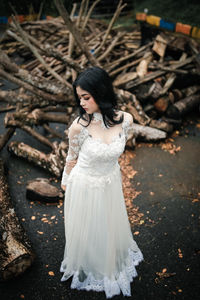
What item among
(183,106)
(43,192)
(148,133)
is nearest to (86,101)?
(43,192)

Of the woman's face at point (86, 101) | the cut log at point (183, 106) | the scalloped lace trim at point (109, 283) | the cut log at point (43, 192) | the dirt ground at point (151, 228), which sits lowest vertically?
the dirt ground at point (151, 228)

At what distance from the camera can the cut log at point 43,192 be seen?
4910 mm

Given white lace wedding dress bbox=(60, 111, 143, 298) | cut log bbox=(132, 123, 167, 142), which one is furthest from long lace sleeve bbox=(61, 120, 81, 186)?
cut log bbox=(132, 123, 167, 142)

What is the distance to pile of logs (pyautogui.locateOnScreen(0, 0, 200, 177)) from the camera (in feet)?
19.4

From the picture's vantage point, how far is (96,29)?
1085 centimetres

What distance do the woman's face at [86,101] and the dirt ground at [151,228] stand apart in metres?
2.61

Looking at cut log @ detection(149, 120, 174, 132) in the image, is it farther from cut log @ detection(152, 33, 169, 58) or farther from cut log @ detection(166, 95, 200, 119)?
cut log @ detection(152, 33, 169, 58)

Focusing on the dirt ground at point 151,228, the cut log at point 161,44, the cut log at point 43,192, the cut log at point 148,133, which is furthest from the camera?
the cut log at point 161,44

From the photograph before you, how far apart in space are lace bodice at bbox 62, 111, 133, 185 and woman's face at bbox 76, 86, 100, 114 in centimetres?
15

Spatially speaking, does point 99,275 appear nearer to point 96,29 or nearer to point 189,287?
point 189,287

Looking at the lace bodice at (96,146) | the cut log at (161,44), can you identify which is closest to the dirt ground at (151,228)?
the lace bodice at (96,146)

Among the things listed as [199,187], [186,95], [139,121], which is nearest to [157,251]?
[199,187]

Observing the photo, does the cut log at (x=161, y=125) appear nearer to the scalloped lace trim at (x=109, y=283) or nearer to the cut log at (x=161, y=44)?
the cut log at (x=161, y=44)

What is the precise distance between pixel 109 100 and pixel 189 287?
292 cm
